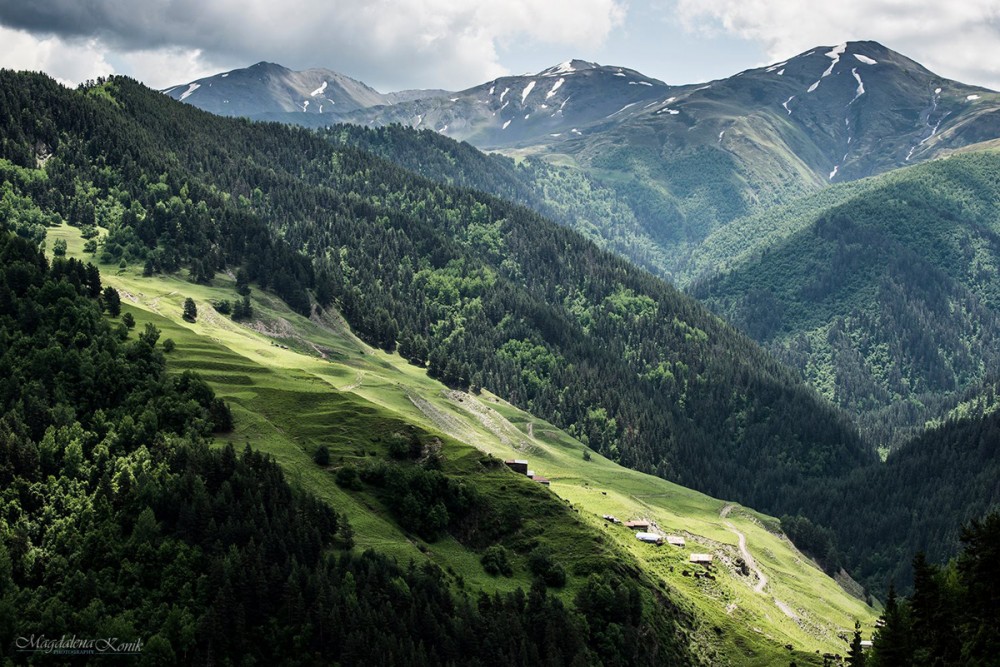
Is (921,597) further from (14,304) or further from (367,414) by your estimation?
(14,304)

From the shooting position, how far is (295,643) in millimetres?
111062

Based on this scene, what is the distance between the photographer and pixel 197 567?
117 metres

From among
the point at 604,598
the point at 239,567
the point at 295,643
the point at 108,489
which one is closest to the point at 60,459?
the point at 108,489

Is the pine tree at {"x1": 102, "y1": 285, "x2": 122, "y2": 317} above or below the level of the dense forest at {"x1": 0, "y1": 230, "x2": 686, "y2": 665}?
above

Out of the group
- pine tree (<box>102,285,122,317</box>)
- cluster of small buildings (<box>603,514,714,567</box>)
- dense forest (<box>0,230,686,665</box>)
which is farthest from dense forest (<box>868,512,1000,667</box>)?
pine tree (<box>102,285,122,317</box>)

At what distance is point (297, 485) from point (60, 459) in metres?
33.0

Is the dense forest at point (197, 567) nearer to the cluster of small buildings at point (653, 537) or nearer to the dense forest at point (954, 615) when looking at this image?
the cluster of small buildings at point (653, 537)

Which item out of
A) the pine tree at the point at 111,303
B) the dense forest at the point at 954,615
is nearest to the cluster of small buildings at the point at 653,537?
the dense forest at the point at 954,615

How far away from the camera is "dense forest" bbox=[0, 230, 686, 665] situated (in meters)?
110

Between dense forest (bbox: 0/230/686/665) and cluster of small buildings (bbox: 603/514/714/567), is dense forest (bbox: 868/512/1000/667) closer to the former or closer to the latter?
dense forest (bbox: 0/230/686/665)

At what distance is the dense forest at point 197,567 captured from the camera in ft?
362

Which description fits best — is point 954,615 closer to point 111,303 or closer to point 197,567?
point 197,567

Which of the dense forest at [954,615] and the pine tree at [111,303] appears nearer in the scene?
the dense forest at [954,615]

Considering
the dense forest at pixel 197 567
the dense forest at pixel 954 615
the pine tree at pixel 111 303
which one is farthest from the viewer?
the pine tree at pixel 111 303
